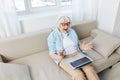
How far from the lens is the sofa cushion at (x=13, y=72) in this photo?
1273 millimetres

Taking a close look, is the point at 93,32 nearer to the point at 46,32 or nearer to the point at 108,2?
the point at 108,2

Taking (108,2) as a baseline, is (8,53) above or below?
below

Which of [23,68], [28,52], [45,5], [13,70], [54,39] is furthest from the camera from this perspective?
[45,5]

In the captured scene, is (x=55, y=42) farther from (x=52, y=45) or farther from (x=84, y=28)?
(x=84, y=28)

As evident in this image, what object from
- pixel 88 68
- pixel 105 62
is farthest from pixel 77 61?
→ pixel 105 62

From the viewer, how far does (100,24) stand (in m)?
2.34

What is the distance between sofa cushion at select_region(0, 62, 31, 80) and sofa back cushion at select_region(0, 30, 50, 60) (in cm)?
32

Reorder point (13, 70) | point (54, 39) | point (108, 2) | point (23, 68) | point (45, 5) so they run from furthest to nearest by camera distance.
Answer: point (45, 5)
point (108, 2)
point (54, 39)
point (23, 68)
point (13, 70)

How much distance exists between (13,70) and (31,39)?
54 centimetres

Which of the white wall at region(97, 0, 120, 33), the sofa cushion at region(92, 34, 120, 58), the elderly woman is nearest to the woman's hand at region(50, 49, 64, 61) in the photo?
the elderly woman

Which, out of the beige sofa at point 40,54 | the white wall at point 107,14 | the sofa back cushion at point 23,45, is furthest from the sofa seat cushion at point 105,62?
the sofa back cushion at point 23,45

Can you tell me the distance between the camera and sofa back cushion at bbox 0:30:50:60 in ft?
5.47

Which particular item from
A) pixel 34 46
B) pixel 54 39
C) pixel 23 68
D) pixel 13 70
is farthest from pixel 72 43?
pixel 13 70

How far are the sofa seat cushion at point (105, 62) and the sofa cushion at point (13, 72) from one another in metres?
0.86
